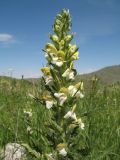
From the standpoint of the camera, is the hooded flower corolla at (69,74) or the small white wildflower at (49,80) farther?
the small white wildflower at (49,80)

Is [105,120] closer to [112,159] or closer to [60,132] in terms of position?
[112,159]

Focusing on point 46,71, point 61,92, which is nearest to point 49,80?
point 46,71

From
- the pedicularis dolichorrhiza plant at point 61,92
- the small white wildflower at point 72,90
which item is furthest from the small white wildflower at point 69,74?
the small white wildflower at point 72,90

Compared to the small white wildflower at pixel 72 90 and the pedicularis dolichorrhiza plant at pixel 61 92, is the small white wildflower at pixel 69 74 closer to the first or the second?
the pedicularis dolichorrhiza plant at pixel 61 92

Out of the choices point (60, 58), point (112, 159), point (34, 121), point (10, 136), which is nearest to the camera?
point (60, 58)

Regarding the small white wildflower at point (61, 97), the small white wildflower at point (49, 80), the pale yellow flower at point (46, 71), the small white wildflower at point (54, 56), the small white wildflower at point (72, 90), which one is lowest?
the small white wildflower at point (61, 97)

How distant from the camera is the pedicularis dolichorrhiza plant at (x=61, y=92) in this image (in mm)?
3967

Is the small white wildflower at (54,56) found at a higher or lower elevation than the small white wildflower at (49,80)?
higher

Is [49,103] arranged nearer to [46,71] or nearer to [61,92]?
[61,92]

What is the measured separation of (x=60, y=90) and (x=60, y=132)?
0.46m

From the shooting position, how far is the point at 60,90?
3973mm

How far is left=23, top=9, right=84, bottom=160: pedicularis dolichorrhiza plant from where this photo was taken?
13.0ft

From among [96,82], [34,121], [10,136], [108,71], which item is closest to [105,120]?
[96,82]

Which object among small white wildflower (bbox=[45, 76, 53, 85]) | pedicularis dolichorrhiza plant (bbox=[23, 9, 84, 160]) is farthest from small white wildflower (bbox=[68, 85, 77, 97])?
small white wildflower (bbox=[45, 76, 53, 85])
